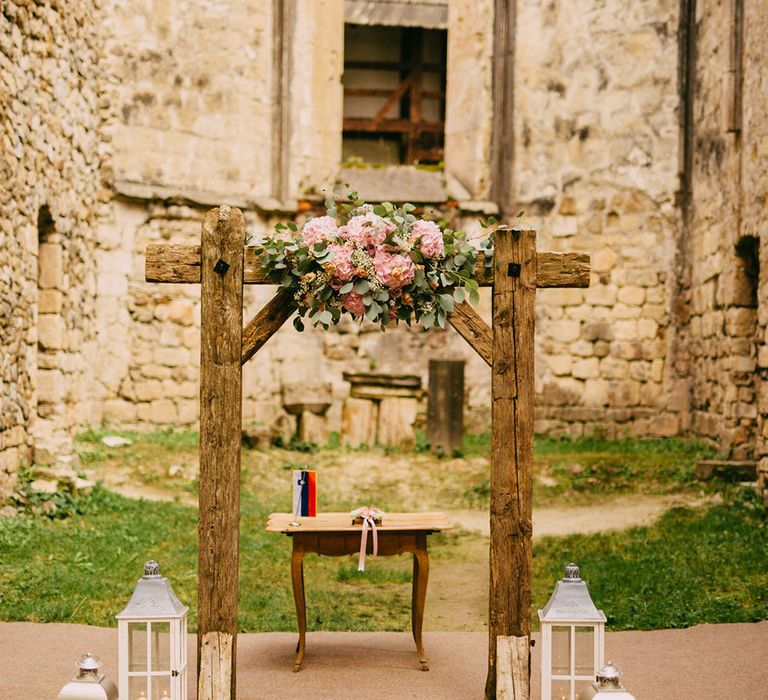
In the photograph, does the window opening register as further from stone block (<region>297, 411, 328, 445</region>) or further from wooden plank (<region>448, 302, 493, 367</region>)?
wooden plank (<region>448, 302, 493, 367</region>)

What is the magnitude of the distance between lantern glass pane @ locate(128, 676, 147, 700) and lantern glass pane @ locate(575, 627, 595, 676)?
1777mm

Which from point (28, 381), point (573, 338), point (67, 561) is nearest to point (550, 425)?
point (573, 338)

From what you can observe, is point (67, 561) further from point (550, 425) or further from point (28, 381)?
point (550, 425)

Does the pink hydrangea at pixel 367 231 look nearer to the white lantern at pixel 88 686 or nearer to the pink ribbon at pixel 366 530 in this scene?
the pink ribbon at pixel 366 530

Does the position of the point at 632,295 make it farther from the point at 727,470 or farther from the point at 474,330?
the point at 474,330

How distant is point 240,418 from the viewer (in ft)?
15.4

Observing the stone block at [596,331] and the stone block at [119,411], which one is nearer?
the stone block at [119,411]

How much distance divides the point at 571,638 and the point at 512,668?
0.34 meters

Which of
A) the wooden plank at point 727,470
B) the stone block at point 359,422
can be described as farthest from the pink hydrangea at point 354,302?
the stone block at point 359,422

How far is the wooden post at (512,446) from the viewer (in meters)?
4.63

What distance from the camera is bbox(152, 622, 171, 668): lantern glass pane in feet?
14.4

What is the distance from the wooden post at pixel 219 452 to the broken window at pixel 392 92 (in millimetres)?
13415

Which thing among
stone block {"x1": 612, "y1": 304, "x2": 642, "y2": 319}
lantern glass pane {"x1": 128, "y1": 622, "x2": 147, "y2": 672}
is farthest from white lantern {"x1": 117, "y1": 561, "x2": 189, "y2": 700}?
stone block {"x1": 612, "y1": 304, "x2": 642, "y2": 319}

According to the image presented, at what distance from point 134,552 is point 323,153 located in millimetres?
7549
